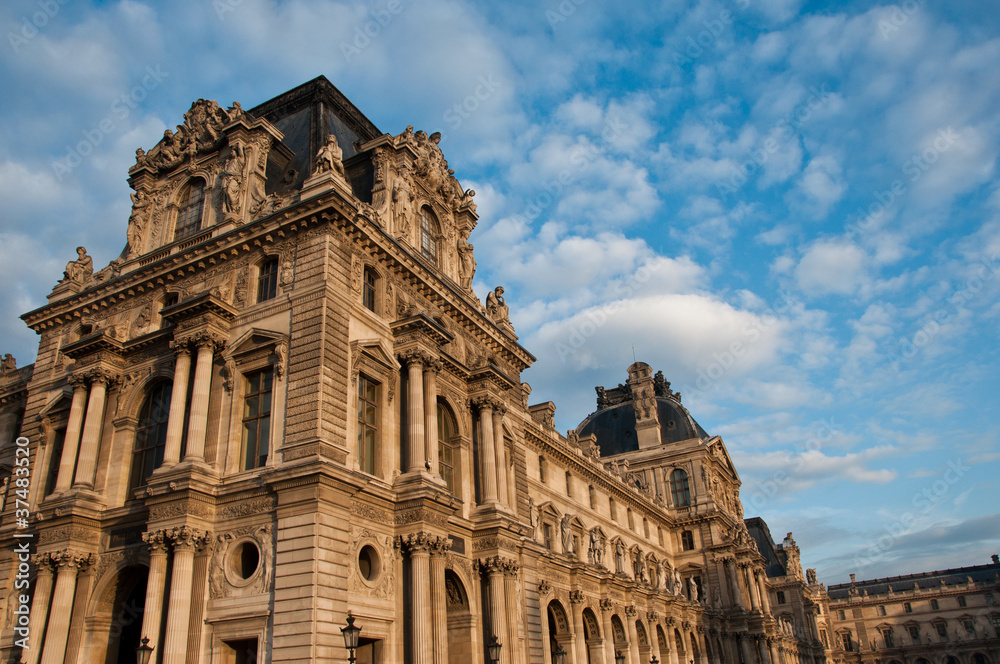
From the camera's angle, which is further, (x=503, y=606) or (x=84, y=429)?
(x=503, y=606)

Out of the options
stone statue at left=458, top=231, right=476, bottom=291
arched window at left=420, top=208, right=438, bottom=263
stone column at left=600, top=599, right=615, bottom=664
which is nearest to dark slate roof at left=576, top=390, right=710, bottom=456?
stone column at left=600, top=599, right=615, bottom=664

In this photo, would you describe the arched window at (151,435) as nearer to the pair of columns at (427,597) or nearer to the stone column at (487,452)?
the pair of columns at (427,597)

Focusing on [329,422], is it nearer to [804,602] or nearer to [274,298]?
[274,298]

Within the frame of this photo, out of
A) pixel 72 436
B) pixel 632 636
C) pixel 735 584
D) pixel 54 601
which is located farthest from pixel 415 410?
pixel 735 584

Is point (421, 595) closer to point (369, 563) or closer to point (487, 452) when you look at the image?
point (369, 563)

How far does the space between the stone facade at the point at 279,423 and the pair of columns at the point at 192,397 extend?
7 centimetres

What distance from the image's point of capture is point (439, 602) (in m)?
23.0

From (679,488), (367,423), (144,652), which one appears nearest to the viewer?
(144,652)

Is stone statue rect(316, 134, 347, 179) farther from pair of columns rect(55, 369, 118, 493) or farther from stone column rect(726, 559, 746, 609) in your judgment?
stone column rect(726, 559, 746, 609)

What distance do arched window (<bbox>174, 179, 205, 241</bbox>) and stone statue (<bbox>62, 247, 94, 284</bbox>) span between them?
4.72 metres

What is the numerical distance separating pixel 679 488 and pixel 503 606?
45213mm

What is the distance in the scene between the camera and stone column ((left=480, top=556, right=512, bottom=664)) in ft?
85.7

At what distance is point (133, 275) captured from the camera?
2733 centimetres

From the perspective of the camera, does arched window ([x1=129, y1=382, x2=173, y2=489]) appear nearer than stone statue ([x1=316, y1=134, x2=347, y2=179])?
Yes
